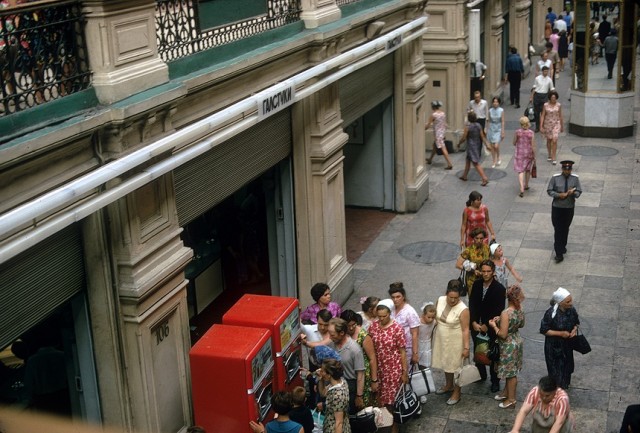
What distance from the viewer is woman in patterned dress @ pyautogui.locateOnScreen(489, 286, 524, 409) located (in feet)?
31.6

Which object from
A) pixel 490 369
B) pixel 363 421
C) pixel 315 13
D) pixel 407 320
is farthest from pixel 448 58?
pixel 363 421

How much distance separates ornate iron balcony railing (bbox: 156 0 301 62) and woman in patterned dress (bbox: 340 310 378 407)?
3070 mm

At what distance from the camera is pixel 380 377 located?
945cm

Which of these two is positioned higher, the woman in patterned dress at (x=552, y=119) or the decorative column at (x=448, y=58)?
the decorative column at (x=448, y=58)

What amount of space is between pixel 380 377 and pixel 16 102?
4.61 meters

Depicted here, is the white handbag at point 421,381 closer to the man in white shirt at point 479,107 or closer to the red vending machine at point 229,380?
the red vending machine at point 229,380

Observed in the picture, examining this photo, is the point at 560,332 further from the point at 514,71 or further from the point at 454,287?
the point at 514,71

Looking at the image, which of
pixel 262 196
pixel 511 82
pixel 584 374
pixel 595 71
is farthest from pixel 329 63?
pixel 511 82

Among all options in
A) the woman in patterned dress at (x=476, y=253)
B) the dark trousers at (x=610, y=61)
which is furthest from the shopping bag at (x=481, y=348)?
the dark trousers at (x=610, y=61)

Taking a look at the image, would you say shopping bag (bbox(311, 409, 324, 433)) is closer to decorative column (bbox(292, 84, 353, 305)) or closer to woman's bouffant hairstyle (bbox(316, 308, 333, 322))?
woman's bouffant hairstyle (bbox(316, 308, 333, 322))

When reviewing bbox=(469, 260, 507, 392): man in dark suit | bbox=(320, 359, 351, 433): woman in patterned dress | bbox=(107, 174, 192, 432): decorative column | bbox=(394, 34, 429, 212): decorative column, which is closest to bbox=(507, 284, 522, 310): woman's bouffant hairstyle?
bbox=(469, 260, 507, 392): man in dark suit

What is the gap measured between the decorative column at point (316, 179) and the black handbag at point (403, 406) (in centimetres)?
297

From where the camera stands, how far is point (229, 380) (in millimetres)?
8547

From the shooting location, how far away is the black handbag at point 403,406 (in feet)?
31.2
